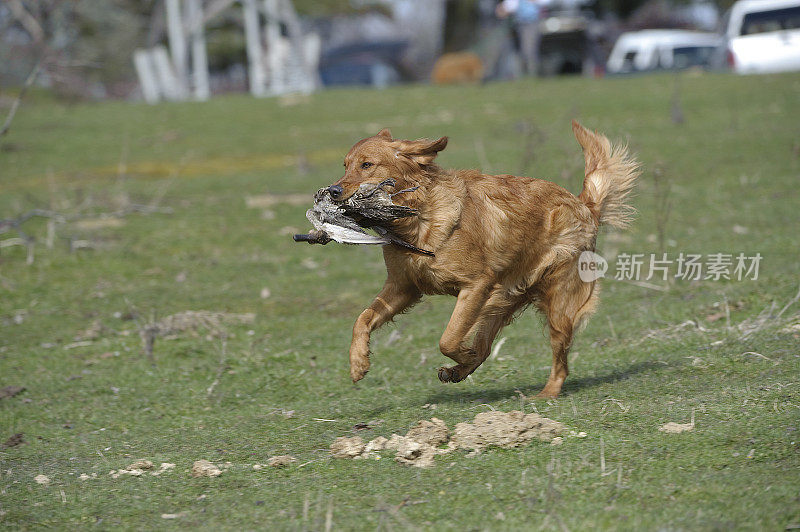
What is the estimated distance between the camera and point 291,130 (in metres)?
19.7

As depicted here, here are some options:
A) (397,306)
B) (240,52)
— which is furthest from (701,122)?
(240,52)

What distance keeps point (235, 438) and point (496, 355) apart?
2376 millimetres

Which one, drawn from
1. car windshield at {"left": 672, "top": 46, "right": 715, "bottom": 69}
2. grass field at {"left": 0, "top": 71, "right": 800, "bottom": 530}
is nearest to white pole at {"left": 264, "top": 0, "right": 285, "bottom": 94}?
car windshield at {"left": 672, "top": 46, "right": 715, "bottom": 69}

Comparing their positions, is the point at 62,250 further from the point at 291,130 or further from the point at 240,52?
the point at 240,52

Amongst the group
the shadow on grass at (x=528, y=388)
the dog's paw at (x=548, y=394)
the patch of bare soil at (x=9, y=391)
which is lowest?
the patch of bare soil at (x=9, y=391)

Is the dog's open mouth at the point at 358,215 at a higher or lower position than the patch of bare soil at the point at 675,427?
higher

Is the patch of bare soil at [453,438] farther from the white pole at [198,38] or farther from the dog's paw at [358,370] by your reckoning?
the white pole at [198,38]

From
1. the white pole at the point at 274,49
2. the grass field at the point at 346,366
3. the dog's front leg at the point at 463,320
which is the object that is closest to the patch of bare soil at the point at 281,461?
the grass field at the point at 346,366

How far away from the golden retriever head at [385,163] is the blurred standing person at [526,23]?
742 inches

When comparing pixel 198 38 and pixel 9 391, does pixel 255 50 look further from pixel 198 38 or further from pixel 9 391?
pixel 9 391

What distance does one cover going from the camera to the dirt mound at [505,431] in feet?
16.5

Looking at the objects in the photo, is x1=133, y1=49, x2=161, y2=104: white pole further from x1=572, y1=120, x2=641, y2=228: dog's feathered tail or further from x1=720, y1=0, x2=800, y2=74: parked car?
x1=572, y1=120, x2=641, y2=228: dog's feathered tail

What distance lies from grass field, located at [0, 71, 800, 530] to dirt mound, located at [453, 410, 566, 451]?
0.37ft

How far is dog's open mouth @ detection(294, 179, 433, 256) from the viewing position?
5379mm
